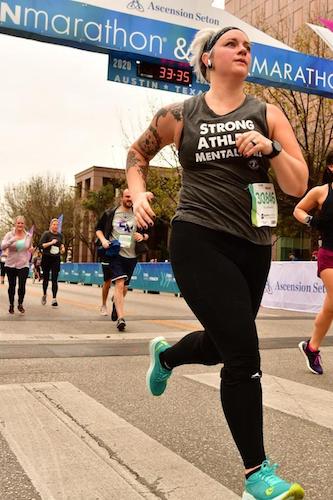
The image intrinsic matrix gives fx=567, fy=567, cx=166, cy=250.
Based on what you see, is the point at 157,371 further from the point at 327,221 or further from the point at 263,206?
the point at 327,221

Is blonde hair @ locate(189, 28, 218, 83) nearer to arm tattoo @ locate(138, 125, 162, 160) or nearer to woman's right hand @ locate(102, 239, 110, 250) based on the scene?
arm tattoo @ locate(138, 125, 162, 160)

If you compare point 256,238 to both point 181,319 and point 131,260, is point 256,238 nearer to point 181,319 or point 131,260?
point 131,260

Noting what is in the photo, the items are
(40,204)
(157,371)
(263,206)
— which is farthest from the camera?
(40,204)

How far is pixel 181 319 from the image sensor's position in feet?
31.5

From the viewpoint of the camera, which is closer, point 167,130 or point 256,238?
point 256,238

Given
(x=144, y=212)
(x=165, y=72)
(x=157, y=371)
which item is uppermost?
(x=165, y=72)

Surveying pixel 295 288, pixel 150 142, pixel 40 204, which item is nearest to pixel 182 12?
pixel 295 288

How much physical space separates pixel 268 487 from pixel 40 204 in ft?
188

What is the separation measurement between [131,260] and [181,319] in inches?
84.6

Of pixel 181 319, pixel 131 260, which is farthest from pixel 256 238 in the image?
pixel 181 319

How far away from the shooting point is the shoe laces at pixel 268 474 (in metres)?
1.91

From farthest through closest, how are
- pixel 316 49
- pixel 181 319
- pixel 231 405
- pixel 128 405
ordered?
pixel 316 49, pixel 181 319, pixel 128 405, pixel 231 405

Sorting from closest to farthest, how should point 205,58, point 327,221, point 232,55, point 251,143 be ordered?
point 251,143 < point 232,55 < point 205,58 < point 327,221

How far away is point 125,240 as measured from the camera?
7723mm
